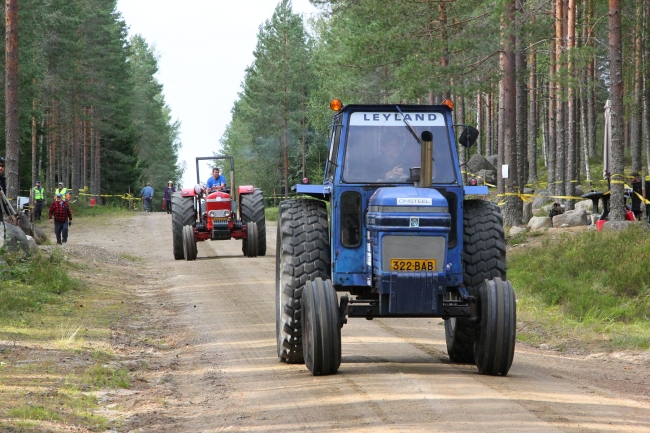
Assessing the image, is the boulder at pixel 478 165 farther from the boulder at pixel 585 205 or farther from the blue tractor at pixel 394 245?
the blue tractor at pixel 394 245

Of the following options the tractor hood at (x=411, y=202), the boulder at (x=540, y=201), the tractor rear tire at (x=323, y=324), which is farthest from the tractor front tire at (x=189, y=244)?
the boulder at (x=540, y=201)

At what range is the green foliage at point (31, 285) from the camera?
13.6m

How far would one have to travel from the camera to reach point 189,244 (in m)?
22.2

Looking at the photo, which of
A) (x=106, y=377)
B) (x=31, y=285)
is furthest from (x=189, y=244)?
(x=106, y=377)

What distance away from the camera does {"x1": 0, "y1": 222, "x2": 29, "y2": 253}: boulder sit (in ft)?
58.2

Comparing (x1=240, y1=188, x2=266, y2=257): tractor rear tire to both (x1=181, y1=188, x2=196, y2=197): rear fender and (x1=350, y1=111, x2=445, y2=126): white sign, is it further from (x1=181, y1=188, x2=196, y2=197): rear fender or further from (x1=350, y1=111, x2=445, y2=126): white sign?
(x1=350, y1=111, x2=445, y2=126): white sign

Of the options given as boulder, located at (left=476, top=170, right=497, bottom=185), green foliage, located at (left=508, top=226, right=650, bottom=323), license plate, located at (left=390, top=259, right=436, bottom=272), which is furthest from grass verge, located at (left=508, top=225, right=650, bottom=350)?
boulder, located at (left=476, top=170, right=497, bottom=185)

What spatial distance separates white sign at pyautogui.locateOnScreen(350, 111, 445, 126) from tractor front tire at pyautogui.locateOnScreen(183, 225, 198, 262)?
13.4 m

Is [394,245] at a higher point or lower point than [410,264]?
higher

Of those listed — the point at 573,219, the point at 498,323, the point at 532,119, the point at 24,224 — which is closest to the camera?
the point at 498,323

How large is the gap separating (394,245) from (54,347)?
15.2 ft

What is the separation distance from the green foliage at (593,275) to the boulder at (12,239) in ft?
32.0

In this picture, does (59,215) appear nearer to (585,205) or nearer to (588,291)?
(588,291)

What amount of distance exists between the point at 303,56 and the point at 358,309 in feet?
187
